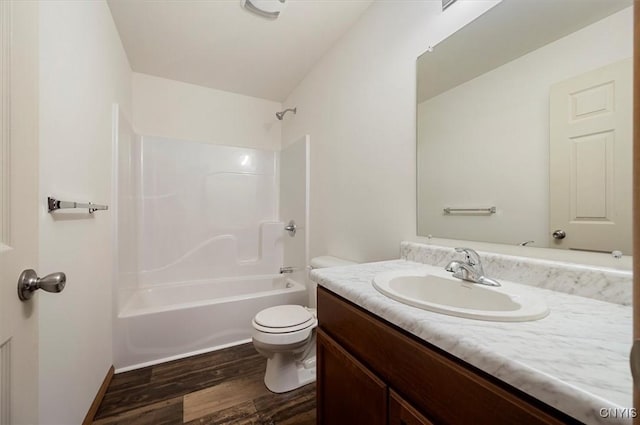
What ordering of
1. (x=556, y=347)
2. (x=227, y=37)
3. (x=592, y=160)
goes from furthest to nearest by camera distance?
(x=227, y=37) → (x=592, y=160) → (x=556, y=347)

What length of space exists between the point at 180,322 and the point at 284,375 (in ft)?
3.07

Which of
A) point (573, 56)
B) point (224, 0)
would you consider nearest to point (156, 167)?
point (224, 0)

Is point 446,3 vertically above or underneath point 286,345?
above

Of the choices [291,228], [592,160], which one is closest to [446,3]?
[592,160]

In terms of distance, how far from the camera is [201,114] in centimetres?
266

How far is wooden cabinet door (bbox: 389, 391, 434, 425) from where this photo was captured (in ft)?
1.90

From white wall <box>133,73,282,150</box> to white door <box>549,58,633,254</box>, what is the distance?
267 centimetres

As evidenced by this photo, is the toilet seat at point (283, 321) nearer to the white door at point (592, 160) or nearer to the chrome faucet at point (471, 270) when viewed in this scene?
the chrome faucet at point (471, 270)

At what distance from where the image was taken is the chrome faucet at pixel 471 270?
2.90 feet

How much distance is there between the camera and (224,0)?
154 cm

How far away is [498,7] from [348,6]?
3.14 ft

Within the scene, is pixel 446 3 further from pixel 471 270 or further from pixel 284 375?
pixel 284 375

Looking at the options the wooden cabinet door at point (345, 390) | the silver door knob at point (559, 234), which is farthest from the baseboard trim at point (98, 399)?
the silver door knob at point (559, 234)

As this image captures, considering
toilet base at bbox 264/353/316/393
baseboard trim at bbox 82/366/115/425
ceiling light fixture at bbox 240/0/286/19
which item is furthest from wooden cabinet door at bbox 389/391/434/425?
ceiling light fixture at bbox 240/0/286/19
